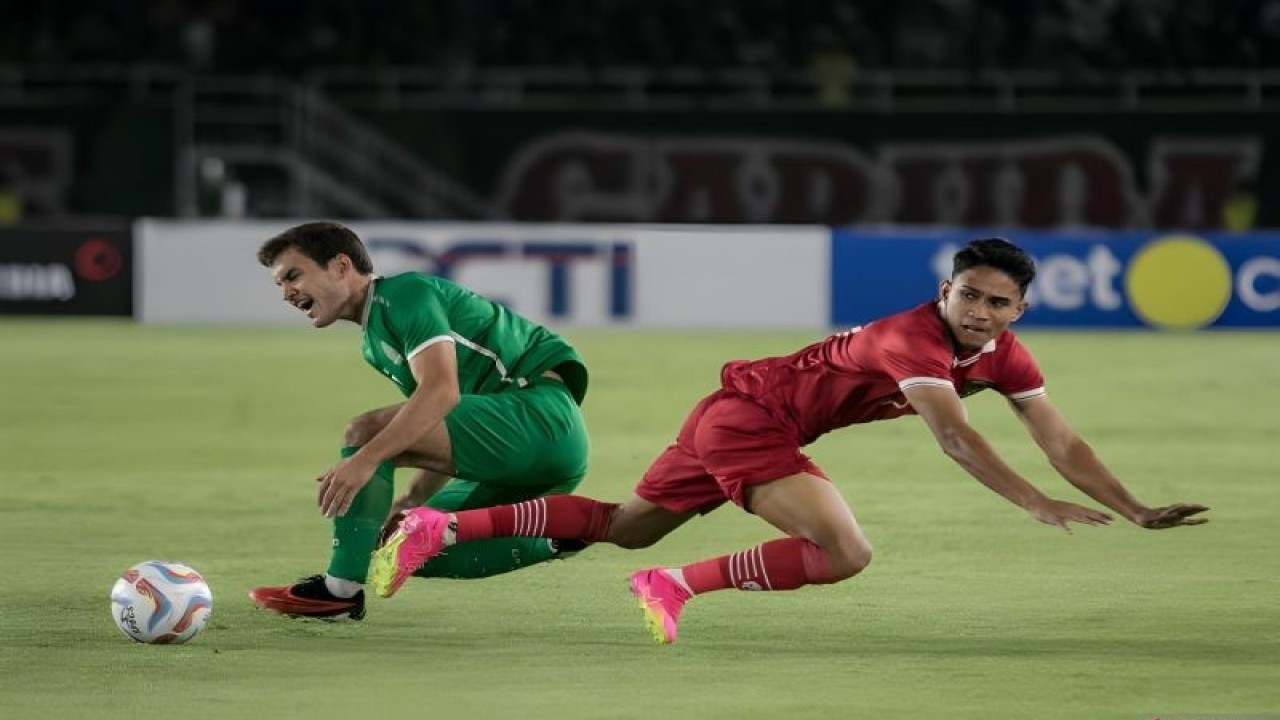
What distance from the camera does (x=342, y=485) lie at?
6832 mm

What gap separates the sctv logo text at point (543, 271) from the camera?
22.5 m

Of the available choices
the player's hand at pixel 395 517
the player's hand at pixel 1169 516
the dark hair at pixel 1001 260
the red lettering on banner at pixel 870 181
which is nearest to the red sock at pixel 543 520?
the player's hand at pixel 395 517

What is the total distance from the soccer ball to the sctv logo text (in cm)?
1566

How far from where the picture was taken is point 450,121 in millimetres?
25094

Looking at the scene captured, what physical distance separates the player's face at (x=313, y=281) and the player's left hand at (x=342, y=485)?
1.75 feet

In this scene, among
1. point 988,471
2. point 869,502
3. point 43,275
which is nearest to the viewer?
point 988,471

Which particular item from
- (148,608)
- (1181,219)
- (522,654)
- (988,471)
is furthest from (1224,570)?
(1181,219)

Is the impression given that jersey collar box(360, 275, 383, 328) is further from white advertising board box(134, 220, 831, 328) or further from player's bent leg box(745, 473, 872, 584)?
white advertising board box(134, 220, 831, 328)

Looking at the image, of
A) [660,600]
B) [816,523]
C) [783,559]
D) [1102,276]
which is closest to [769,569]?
[783,559]

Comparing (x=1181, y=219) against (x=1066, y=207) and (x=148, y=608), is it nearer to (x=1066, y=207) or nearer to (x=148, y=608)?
(x=1066, y=207)

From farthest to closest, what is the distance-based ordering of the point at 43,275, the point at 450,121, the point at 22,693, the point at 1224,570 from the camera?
the point at 450,121
the point at 43,275
the point at 1224,570
the point at 22,693

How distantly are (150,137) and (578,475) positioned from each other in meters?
18.6

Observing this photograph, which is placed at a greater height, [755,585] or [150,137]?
[150,137]

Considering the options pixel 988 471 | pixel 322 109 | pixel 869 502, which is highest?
pixel 322 109
